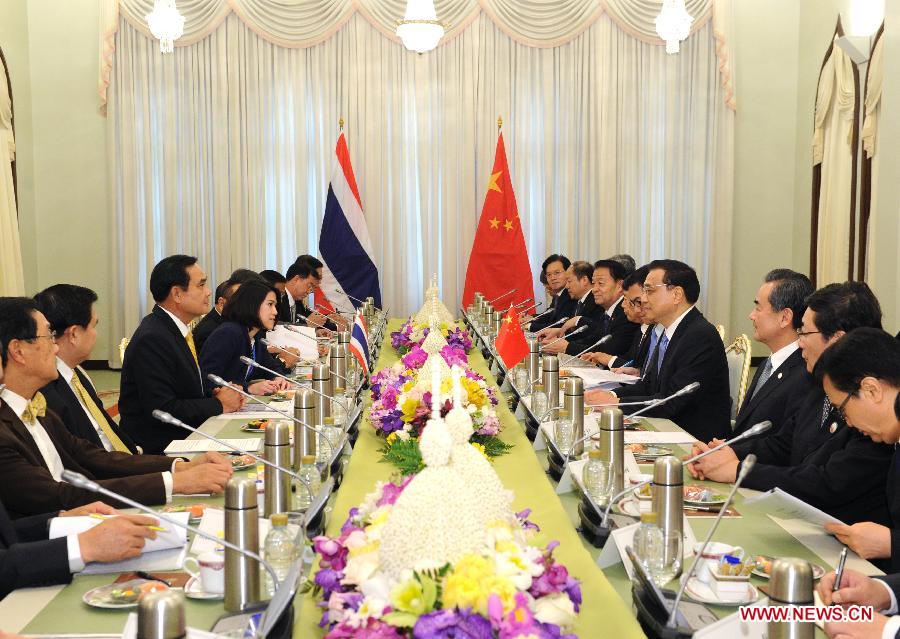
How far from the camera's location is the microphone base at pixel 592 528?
6.87ft

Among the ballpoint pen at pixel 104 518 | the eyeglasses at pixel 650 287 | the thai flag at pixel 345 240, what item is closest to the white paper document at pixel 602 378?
the eyeglasses at pixel 650 287

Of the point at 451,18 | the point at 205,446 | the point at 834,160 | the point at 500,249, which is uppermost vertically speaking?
the point at 451,18

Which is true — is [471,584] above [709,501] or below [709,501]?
above

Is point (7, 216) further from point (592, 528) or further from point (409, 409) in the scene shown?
point (592, 528)

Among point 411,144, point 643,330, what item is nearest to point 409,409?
point 643,330

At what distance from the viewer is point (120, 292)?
30.3 feet

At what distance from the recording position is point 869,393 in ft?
6.99

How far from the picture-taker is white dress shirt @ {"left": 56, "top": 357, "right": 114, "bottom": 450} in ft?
10.3

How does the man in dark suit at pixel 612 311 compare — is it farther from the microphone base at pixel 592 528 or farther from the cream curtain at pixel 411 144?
the microphone base at pixel 592 528

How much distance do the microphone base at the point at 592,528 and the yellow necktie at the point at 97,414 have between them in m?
1.74

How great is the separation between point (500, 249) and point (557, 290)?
733 mm

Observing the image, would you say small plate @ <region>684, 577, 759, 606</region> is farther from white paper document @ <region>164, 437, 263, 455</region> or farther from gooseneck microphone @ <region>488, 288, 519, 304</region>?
gooseneck microphone @ <region>488, 288, 519, 304</region>

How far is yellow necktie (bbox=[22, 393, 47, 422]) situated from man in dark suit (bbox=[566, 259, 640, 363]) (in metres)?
4.09

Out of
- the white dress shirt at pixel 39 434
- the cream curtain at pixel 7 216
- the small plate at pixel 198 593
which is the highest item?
the cream curtain at pixel 7 216
